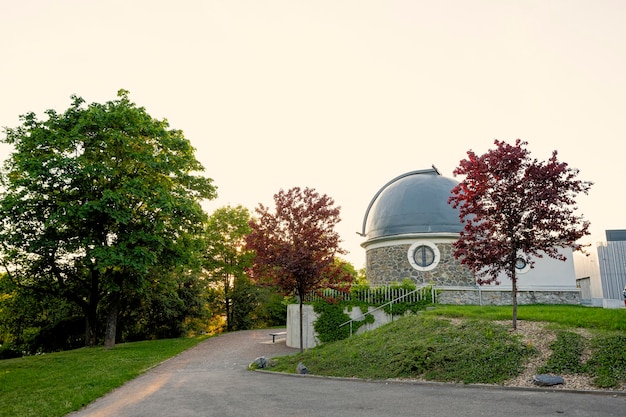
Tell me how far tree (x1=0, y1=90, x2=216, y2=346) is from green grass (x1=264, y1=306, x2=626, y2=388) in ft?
30.5

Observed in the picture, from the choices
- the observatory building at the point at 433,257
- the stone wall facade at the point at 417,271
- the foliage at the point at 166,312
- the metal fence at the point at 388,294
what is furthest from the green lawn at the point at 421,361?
the foliage at the point at 166,312

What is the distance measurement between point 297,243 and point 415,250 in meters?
11.0

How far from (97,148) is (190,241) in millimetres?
6243

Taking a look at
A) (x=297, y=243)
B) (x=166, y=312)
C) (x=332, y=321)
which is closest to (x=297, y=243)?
(x=297, y=243)

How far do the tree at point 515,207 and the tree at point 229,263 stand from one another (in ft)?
95.6

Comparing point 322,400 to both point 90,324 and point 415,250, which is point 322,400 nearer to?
point 415,250

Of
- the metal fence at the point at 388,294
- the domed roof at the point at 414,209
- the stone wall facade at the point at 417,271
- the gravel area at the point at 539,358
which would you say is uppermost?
the domed roof at the point at 414,209

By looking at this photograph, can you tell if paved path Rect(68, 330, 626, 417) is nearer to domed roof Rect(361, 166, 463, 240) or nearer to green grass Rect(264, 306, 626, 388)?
green grass Rect(264, 306, 626, 388)

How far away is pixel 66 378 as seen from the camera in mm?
12789

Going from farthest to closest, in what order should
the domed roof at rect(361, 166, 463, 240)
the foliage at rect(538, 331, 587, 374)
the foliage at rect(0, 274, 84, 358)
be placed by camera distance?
the foliage at rect(0, 274, 84, 358), the domed roof at rect(361, 166, 463, 240), the foliage at rect(538, 331, 587, 374)

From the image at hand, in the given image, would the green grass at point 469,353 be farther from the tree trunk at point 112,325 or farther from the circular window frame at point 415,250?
the tree trunk at point 112,325

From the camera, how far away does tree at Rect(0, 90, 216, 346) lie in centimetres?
1808

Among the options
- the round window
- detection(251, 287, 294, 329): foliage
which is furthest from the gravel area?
detection(251, 287, 294, 329): foliage

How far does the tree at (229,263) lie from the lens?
39188 mm
